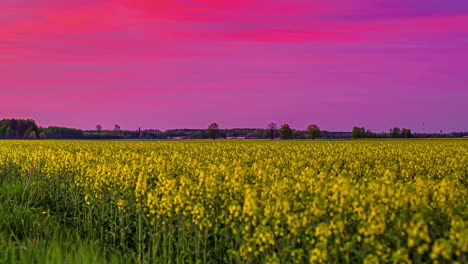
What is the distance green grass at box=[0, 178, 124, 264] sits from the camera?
348 inches

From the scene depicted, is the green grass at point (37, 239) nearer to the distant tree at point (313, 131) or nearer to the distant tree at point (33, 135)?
the distant tree at point (313, 131)

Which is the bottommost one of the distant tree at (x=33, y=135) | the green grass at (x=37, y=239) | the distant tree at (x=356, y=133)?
the green grass at (x=37, y=239)

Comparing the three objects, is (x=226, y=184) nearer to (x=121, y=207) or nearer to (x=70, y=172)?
(x=121, y=207)

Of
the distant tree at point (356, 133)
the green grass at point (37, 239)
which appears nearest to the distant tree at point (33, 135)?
the distant tree at point (356, 133)

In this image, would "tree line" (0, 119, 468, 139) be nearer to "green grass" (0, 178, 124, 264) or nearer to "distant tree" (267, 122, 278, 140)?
"distant tree" (267, 122, 278, 140)

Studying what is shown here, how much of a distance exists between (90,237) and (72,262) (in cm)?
403

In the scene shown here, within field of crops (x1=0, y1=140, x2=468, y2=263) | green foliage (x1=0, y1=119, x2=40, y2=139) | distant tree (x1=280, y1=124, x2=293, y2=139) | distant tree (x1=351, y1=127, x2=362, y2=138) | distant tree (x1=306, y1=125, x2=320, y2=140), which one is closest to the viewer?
field of crops (x1=0, y1=140, x2=468, y2=263)

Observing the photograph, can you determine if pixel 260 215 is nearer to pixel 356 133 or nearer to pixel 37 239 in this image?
pixel 37 239

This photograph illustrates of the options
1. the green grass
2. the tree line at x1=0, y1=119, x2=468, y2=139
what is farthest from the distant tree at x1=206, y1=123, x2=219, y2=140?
the green grass

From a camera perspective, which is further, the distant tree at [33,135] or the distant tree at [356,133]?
the distant tree at [356,133]

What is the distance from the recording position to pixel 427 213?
672 cm

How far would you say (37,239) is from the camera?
419 inches

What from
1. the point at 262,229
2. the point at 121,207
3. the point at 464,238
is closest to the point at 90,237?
the point at 121,207

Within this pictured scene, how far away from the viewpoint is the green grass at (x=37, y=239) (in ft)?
29.0
